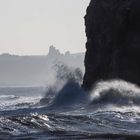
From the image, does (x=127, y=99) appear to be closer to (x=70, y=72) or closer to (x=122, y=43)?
(x=122, y=43)

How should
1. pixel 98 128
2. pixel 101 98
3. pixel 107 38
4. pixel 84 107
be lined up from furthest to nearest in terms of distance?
pixel 107 38 < pixel 101 98 < pixel 84 107 < pixel 98 128

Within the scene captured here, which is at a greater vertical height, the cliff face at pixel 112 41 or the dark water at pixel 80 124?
the cliff face at pixel 112 41

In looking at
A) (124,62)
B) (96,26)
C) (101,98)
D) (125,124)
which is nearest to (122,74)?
(124,62)

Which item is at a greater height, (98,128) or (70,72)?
(70,72)

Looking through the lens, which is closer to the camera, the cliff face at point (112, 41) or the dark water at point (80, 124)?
the dark water at point (80, 124)

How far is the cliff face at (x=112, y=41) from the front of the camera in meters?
→ 74.8

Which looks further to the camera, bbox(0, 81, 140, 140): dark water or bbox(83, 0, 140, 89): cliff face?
bbox(83, 0, 140, 89): cliff face

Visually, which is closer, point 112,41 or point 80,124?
point 80,124

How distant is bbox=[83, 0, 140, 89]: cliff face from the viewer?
245 feet

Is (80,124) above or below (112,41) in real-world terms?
below

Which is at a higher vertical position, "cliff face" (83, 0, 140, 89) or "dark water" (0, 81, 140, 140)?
"cliff face" (83, 0, 140, 89)

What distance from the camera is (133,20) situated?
77375 mm

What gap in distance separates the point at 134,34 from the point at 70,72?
34.3m

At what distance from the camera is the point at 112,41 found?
261 feet
